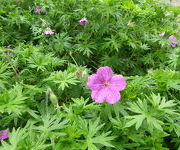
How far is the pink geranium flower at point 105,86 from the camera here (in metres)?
1.23

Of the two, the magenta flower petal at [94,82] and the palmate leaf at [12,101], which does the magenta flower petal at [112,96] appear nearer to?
the magenta flower petal at [94,82]

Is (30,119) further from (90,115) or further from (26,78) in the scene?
(26,78)

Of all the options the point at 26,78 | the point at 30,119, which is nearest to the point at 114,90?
the point at 30,119

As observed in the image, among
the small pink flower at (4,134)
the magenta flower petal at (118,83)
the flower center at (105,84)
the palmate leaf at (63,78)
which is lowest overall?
the small pink flower at (4,134)

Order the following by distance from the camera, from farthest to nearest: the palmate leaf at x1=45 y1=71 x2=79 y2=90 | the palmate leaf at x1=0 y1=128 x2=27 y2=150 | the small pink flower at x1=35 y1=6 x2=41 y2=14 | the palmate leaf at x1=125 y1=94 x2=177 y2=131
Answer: the small pink flower at x1=35 y1=6 x2=41 y2=14
the palmate leaf at x1=45 y1=71 x2=79 y2=90
the palmate leaf at x1=125 y1=94 x2=177 y2=131
the palmate leaf at x1=0 y1=128 x2=27 y2=150

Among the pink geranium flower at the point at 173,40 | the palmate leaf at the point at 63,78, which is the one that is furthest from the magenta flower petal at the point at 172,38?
the palmate leaf at the point at 63,78

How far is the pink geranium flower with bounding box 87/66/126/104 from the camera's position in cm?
123

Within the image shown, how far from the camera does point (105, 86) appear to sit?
4.32 feet

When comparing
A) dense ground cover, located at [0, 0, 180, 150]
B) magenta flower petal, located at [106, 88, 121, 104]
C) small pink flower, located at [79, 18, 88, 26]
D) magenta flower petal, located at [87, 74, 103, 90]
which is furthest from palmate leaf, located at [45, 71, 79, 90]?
small pink flower, located at [79, 18, 88, 26]

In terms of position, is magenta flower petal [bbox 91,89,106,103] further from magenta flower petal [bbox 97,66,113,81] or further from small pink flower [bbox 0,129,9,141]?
small pink flower [bbox 0,129,9,141]

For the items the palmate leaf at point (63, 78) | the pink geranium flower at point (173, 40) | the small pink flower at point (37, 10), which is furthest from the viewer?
the small pink flower at point (37, 10)

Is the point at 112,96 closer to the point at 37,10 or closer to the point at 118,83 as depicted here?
the point at 118,83

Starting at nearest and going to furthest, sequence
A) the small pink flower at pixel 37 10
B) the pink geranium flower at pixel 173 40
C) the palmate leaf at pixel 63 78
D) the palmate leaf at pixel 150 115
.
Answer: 1. the palmate leaf at pixel 150 115
2. the palmate leaf at pixel 63 78
3. the pink geranium flower at pixel 173 40
4. the small pink flower at pixel 37 10

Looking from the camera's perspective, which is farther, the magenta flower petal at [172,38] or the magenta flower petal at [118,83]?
the magenta flower petal at [172,38]
